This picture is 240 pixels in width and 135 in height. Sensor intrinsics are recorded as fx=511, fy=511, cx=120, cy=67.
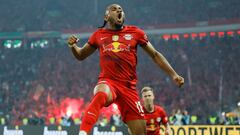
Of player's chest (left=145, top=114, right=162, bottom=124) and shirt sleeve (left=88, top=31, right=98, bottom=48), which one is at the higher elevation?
shirt sleeve (left=88, top=31, right=98, bottom=48)

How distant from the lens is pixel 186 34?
139ft

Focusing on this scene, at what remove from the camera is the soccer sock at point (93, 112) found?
5.73 meters

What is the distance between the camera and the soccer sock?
18.8 ft

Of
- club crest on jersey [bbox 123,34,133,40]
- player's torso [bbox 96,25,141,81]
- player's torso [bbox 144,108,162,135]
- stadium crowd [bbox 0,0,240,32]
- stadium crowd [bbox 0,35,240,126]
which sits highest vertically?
→ stadium crowd [bbox 0,0,240,32]

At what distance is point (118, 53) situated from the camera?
21.7 feet

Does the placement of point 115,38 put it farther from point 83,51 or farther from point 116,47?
point 83,51

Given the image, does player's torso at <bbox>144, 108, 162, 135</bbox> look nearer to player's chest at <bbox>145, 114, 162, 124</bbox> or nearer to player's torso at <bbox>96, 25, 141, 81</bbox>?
player's chest at <bbox>145, 114, 162, 124</bbox>

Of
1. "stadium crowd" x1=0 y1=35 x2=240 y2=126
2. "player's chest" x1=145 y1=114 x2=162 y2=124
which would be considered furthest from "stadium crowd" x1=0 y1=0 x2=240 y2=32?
"player's chest" x1=145 y1=114 x2=162 y2=124

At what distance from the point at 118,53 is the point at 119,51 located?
1.5 inches

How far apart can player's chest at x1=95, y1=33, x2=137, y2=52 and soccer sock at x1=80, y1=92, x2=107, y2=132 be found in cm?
80

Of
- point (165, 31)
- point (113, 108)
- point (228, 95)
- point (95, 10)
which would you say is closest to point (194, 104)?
point (228, 95)

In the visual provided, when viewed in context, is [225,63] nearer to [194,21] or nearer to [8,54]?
[194,21]

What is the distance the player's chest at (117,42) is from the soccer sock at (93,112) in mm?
798

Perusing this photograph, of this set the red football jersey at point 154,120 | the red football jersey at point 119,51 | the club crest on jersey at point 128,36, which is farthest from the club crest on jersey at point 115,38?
the red football jersey at point 154,120
